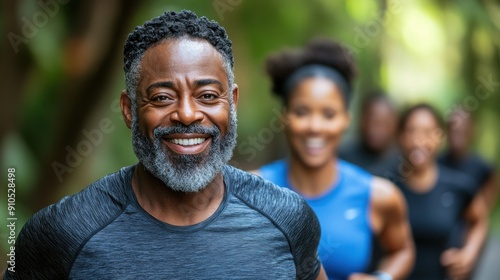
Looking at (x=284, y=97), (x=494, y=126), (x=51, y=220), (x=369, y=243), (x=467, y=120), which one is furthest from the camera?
(x=494, y=126)

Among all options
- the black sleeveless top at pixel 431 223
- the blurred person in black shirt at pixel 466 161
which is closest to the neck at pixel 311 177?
the black sleeveless top at pixel 431 223

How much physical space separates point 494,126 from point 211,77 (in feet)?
28.5

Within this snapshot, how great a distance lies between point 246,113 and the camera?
9805 millimetres

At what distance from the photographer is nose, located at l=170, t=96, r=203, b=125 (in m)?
3.62

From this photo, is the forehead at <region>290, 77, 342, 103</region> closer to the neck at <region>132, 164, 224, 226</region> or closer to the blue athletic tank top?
the blue athletic tank top

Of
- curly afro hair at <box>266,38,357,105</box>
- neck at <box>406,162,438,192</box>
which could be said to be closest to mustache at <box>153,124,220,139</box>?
curly afro hair at <box>266,38,357,105</box>

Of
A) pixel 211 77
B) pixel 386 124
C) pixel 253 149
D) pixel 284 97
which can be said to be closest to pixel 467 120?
pixel 386 124

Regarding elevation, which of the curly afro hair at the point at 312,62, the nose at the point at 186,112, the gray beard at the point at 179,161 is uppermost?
the curly afro hair at the point at 312,62

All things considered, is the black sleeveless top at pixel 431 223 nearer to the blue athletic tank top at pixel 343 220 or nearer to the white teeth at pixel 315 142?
the blue athletic tank top at pixel 343 220

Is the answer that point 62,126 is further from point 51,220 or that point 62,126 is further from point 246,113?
point 51,220

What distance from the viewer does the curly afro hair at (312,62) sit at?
6426 millimetres

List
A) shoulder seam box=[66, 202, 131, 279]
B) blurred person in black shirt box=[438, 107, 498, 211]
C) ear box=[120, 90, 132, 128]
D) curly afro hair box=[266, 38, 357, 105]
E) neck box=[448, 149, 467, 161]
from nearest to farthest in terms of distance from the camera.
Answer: shoulder seam box=[66, 202, 131, 279]
ear box=[120, 90, 132, 128]
curly afro hair box=[266, 38, 357, 105]
blurred person in black shirt box=[438, 107, 498, 211]
neck box=[448, 149, 467, 161]

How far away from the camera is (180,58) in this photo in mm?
3666

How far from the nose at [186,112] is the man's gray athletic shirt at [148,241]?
32cm
